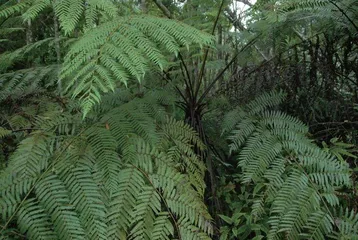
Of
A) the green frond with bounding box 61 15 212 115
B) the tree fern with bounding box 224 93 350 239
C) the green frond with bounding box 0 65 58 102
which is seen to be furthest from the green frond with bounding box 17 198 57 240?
the green frond with bounding box 0 65 58 102

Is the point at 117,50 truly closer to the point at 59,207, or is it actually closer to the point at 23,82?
the point at 59,207

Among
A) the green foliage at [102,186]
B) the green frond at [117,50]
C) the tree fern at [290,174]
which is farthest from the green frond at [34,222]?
the tree fern at [290,174]

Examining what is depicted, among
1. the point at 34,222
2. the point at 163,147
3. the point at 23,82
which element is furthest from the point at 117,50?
the point at 23,82

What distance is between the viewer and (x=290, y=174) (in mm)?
1440

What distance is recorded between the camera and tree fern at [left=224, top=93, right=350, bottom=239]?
1.27 m

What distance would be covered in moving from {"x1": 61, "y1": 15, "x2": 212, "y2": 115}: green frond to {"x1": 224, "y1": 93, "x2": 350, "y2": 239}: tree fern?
63 cm

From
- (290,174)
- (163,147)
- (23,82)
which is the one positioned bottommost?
(290,174)

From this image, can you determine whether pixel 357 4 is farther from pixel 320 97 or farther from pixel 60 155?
pixel 60 155

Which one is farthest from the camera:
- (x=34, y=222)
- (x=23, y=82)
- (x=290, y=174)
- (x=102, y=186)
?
(x=23, y=82)

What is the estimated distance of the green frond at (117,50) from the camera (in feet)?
3.47

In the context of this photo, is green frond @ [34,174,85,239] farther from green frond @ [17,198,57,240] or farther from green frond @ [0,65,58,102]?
green frond @ [0,65,58,102]

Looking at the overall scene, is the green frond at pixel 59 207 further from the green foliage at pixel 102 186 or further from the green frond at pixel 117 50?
the green frond at pixel 117 50

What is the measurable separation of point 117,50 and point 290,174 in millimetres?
959

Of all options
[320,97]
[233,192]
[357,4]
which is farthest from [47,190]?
[357,4]
